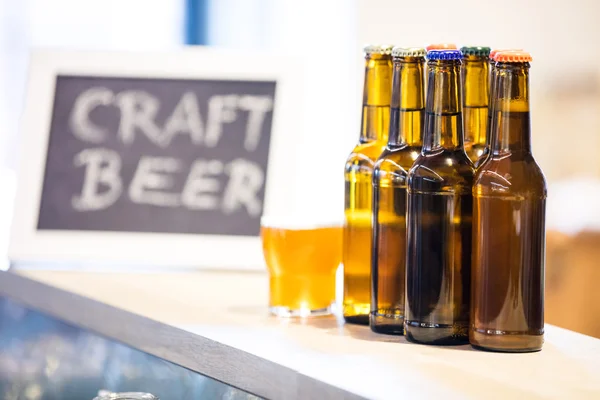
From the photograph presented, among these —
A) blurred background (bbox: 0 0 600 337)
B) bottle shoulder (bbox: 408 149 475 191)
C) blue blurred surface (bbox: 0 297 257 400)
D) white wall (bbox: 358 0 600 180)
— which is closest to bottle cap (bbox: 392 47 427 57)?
bottle shoulder (bbox: 408 149 475 191)

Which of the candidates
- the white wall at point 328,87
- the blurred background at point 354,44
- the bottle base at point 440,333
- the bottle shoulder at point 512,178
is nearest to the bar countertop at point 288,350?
the bottle base at point 440,333

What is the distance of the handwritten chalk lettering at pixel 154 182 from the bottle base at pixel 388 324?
2.17ft

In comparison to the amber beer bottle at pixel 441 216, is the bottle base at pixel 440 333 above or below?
below

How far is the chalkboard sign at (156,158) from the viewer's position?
1.54m

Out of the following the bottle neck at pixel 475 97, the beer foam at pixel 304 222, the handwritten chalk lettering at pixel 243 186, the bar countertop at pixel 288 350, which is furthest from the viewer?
the handwritten chalk lettering at pixel 243 186

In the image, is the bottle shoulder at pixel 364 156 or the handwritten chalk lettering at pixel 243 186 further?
the handwritten chalk lettering at pixel 243 186

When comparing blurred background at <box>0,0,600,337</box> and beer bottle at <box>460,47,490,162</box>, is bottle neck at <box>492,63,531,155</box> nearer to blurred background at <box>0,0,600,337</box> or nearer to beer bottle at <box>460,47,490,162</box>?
beer bottle at <box>460,47,490,162</box>

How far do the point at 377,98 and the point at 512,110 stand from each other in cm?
22

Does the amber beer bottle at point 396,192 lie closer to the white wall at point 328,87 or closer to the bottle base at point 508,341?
the bottle base at point 508,341

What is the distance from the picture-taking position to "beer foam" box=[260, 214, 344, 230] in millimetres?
1059

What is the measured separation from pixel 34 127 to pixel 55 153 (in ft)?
0.21

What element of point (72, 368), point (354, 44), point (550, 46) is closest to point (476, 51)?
point (72, 368)

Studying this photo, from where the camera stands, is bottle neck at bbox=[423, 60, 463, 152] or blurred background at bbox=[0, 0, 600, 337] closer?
bottle neck at bbox=[423, 60, 463, 152]

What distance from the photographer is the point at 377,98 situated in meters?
1.04
